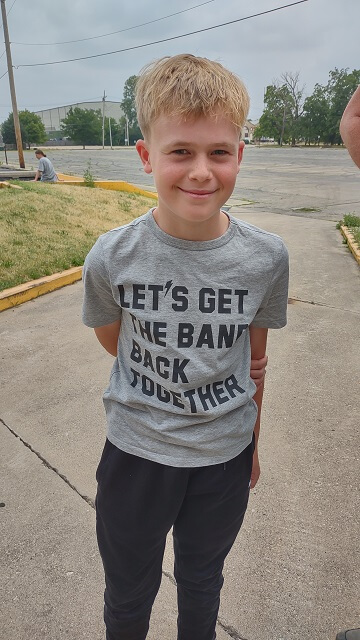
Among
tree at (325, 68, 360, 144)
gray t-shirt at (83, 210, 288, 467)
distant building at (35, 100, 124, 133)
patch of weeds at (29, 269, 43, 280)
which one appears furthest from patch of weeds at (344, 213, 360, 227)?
distant building at (35, 100, 124, 133)

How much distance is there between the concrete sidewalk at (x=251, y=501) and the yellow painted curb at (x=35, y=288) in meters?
0.64

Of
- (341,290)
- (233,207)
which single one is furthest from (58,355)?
(233,207)

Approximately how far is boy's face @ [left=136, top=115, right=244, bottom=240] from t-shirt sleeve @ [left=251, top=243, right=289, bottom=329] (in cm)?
23

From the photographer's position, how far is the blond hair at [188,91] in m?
0.99

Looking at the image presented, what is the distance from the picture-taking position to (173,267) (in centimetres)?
112

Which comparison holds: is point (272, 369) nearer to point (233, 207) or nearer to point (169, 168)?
point (169, 168)

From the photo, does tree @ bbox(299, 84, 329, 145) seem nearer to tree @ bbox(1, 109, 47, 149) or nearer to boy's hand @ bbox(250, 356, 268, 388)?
tree @ bbox(1, 109, 47, 149)

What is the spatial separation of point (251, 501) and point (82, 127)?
90724 millimetres

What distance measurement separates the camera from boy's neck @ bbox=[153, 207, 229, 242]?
1098 millimetres

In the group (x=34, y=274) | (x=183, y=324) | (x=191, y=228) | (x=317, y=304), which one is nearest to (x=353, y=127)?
(x=191, y=228)

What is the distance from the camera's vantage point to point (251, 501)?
7.32 feet

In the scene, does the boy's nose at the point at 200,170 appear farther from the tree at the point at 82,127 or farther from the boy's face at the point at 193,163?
the tree at the point at 82,127

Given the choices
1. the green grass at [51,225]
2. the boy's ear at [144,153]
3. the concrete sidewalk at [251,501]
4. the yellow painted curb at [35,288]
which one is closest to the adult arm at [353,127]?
the boy's ear at [144,153]

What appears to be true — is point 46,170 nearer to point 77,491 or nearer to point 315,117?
point 77,491
